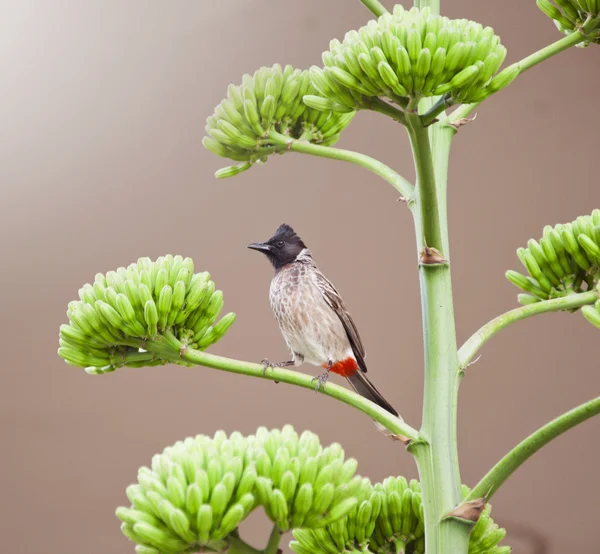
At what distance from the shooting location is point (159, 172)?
8.51 feet

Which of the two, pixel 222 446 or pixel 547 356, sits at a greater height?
pixel 547 356

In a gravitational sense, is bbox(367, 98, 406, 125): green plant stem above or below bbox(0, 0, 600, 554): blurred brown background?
below

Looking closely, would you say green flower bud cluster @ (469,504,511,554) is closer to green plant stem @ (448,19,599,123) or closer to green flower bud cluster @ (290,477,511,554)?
green flower bud cluster @ (290,477,511,554)

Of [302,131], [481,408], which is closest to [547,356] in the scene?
[481,408]

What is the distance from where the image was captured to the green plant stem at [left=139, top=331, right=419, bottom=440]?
769 millimetres

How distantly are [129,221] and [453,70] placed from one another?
199 centimetres

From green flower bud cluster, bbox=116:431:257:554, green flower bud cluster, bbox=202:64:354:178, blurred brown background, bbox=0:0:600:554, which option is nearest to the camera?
green flower bud cluster, bbox=116:431:257:554

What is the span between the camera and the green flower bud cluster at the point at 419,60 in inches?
27.3

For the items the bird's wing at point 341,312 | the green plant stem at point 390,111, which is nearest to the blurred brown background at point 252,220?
the bird's wing at point 341,312

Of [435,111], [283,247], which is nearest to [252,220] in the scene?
[283,247]

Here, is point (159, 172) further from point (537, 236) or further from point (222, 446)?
point (222, 446)

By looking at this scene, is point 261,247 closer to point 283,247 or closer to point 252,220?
point 283,247

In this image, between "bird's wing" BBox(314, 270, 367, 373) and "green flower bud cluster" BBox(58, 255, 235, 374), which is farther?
"bird's wing" BBox(314, 270, 367, 373)

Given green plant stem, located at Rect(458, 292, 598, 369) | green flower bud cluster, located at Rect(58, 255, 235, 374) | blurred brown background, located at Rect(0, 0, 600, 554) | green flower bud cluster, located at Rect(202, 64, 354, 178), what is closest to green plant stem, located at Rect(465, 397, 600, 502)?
green plant stem, located at Rect(458, 292, 598, 369)
